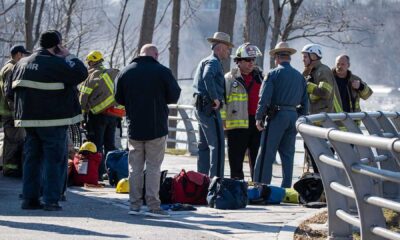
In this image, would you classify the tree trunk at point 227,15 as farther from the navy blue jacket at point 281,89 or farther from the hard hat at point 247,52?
the navy blue jacket at point 281,89

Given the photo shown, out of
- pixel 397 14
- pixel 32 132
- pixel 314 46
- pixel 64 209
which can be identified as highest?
pixel 397 14

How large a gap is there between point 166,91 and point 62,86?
3.51 ft

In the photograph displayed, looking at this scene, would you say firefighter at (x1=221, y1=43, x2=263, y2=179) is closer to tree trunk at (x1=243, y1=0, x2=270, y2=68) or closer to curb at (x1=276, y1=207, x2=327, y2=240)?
curb at (x1=276, y1=207, x2=327, y2=240)

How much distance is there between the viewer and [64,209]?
37.8ft

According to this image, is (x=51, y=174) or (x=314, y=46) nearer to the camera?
(x=51, y=174)

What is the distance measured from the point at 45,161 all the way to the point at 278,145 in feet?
11.2

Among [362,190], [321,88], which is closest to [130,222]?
[362,190]

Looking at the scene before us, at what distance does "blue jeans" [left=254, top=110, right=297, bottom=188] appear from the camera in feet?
44.3

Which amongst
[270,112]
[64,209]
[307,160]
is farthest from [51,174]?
[307,160]

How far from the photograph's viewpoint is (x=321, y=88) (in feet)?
46.7

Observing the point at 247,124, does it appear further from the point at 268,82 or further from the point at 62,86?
the point at 62,86

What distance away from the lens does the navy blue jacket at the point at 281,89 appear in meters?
13.4

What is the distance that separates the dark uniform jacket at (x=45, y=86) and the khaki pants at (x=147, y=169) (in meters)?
0.81

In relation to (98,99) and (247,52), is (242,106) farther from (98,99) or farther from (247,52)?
(98,99)
